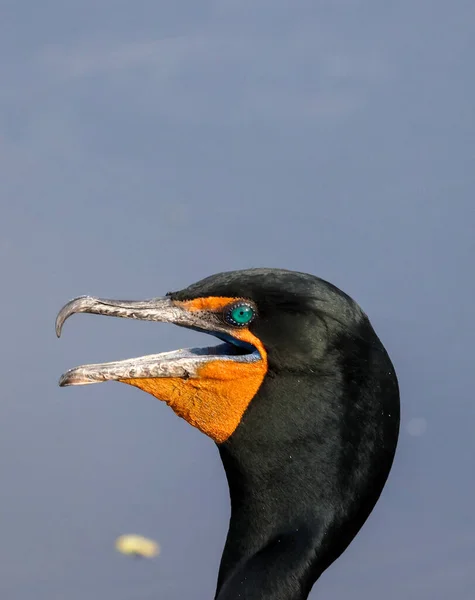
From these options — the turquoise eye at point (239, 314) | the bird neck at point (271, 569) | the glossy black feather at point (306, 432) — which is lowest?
the bird neck at point (271, 569)

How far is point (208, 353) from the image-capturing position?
885 centimetres

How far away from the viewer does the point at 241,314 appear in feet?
27.6

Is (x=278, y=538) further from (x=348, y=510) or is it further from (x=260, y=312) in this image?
(x=260, y=312)

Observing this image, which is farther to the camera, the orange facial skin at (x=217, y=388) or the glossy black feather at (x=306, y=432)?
the orange facial skin at (x=217, y=388)

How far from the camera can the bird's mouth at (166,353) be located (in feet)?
27.0

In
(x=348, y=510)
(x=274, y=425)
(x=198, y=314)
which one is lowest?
(x=348, y=510)

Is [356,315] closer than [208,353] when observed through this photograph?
Yes

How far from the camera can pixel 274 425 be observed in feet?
27.8

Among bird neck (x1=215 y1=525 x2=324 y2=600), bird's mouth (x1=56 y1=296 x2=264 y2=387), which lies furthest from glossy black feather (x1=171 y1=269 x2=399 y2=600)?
bird's mouth (x1=56 y1=296 x2=264 y2=387)

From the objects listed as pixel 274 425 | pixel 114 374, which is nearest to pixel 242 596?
pixel 274 425

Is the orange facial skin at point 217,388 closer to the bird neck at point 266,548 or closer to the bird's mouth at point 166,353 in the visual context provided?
the bird's mouth at point 166,353

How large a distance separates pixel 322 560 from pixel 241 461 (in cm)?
84

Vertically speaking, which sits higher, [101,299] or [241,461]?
[101,299]

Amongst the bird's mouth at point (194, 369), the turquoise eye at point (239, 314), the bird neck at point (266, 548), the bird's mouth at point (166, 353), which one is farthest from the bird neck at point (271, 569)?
the turquoise eye at point (239, 314)
